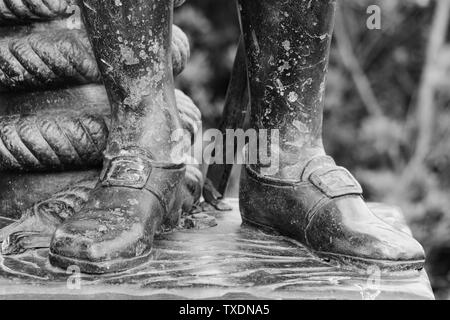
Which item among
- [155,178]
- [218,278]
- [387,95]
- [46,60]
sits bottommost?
[387,95]

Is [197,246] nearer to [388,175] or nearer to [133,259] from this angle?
[133,259]

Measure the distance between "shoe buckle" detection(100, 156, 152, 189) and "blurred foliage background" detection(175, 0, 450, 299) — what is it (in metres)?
2.05

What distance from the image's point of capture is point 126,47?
4.58 feet

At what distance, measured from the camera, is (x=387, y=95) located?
3.86 metres

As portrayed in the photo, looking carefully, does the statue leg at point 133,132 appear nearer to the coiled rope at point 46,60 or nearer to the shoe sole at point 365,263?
the coiled rope at point 46,60

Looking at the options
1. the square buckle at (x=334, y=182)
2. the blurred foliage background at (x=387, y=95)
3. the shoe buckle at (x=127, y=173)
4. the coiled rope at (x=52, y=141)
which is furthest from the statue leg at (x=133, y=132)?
the blurred foliage background at (x=387, y=95)

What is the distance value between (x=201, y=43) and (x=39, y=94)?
2059 millimetres

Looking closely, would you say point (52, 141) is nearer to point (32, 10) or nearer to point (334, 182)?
point (32, 10)

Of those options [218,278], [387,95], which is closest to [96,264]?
[218,278]

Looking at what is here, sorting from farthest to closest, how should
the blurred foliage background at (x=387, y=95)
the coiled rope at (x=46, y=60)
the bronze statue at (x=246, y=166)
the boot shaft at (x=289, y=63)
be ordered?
the blurred foliage background at (x=387, y=95) < the coiled rope at (x=46, y=60) < the boot shaft at (x=289, y=63) < the bronze statue at (x=246, y=166)

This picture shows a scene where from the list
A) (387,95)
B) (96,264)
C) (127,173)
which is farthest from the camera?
(387,95)

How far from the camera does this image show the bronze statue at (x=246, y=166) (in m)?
1.32

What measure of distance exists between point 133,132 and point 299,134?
11.6 inches
